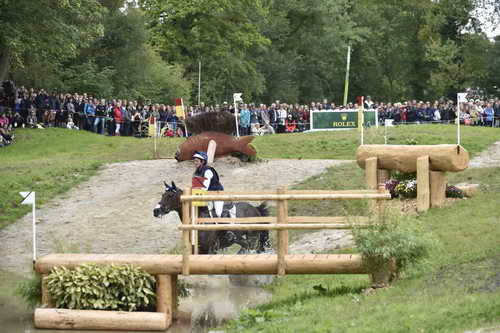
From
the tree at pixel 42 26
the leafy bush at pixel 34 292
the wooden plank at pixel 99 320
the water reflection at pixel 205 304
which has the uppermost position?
the tree at pixel 42 26

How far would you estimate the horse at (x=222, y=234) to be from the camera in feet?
53.5

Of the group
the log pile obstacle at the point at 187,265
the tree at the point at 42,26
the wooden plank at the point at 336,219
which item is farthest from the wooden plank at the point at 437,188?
the tree at the point at 42,26

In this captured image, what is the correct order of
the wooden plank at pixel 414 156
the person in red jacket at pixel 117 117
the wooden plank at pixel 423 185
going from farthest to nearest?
the person in red jacket at pixel 117 117 < the wooden plank at pixel 423 185 < the wooden plank at pixel 414 156

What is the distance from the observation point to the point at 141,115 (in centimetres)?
4094

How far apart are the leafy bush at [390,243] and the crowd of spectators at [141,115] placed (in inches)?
1021

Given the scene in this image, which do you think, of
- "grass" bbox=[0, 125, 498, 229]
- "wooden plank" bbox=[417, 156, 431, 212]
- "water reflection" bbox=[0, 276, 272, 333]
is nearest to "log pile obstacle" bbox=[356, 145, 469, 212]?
"wooden plank" bbox=[417, 156, 431, 212]

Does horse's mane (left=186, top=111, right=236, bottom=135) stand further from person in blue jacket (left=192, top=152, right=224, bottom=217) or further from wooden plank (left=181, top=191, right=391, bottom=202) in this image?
wooden plank (left=181, top=191, right=391, bottom=202)

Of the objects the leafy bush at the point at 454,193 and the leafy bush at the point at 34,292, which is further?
the leafy bush at the point at 454,193

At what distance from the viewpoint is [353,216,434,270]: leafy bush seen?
12.2 metres

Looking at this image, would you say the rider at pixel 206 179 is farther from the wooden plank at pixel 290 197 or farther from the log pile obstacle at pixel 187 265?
the wooden plank at pixel 290 197

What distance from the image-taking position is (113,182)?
2770 centimetres

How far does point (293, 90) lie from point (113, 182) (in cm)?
4668

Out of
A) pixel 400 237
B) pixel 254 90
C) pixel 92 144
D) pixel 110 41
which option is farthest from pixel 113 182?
pixel 254 90

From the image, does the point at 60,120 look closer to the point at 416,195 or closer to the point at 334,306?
the point at 416,195
